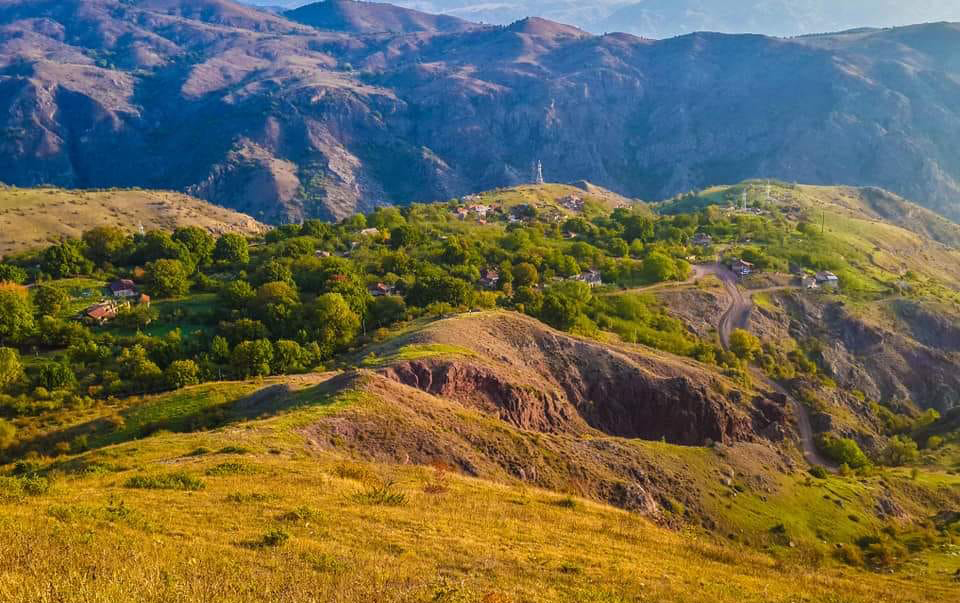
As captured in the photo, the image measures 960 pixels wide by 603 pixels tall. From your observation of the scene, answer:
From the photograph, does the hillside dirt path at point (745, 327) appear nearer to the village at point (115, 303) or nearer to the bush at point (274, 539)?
the bush at point (274, 539)

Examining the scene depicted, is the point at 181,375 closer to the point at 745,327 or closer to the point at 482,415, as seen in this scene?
the point at 482,415

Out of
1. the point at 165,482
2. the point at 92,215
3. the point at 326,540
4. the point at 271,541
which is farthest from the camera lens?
the point at 92,215

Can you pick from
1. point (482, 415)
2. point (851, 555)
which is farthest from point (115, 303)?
point (851, 555)

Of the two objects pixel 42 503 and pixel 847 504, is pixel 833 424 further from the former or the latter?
pixel 42 503

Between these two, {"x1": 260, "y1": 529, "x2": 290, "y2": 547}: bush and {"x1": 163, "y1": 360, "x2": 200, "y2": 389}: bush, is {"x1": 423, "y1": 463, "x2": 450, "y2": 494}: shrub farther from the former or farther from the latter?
{"x1": 163, "y1": 360, "x2": 200, "y2": 389}: bush

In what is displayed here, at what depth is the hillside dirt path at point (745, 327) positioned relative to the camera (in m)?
70.0

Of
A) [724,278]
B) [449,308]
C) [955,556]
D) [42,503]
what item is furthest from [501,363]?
[724,278]

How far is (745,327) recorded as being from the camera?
98.9 m

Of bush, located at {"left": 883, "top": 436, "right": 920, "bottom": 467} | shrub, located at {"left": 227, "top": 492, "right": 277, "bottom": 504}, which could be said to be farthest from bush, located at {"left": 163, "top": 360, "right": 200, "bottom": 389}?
bush, located at {"left": 883, "top": 436, "right": 920, "bottom": 467}

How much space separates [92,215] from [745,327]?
485 feet

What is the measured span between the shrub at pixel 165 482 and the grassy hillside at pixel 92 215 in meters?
130

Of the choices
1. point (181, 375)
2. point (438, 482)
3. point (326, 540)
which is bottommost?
point (181, 375)

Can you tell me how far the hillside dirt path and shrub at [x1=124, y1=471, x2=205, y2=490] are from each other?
62049 mm

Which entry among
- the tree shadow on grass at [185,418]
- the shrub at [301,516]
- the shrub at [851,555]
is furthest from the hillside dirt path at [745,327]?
the shrub at [301,516]
